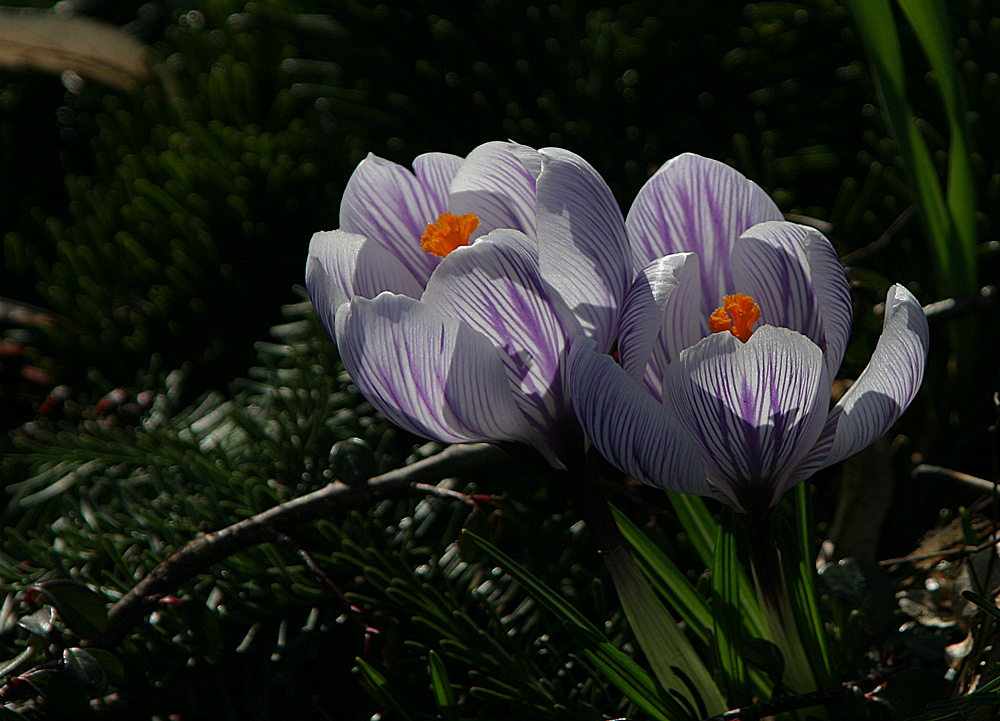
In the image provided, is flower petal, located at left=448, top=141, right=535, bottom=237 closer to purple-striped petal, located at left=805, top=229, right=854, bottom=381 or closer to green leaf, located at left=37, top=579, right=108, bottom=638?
purple-striped petal, located at left=805, top=229, right=854, bottom=381

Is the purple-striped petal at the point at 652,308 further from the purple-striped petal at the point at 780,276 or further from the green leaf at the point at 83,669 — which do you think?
the green leaf at the point at 83,669

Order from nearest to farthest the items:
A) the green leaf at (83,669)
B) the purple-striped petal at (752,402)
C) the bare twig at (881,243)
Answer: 1. the purple-striped petal at (752,402)
2. the green leaf at (83,669)
3. the bare twig at (881,243)

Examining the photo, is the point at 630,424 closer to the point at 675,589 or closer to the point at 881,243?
the point at 675,589

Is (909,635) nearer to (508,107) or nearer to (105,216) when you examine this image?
(508,107)

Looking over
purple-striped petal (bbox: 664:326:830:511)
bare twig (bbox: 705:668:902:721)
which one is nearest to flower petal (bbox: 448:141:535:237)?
purple-striped petal (bbox: 664:326:830:511)

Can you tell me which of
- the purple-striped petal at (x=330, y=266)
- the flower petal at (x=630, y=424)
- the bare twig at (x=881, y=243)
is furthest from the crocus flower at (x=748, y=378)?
the bare twig at (x=881, y=243)

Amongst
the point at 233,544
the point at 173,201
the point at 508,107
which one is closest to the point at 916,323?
the point at 233,544

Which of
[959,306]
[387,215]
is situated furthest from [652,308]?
[959,306]
